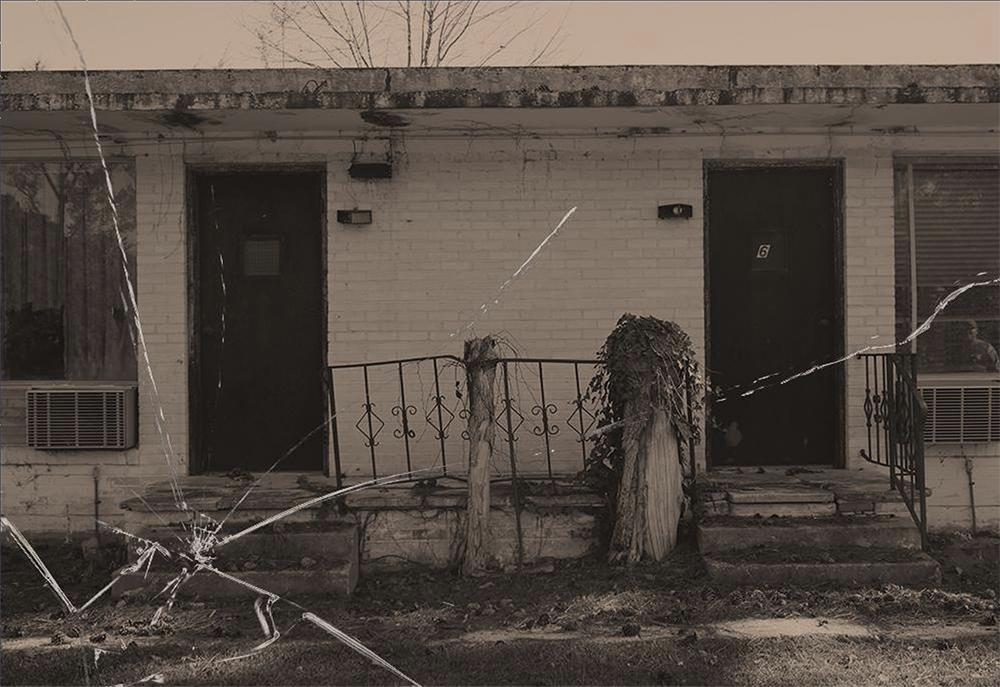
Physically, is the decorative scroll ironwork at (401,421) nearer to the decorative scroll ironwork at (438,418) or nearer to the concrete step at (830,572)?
the decorative scroll ironwork at (438,418)

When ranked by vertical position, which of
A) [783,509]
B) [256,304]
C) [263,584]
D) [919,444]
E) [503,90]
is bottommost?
[263,584]

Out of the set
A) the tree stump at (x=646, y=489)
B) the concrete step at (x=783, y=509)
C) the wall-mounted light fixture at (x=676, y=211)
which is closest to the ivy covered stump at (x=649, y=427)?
the tree stump at (x=646, y=489)

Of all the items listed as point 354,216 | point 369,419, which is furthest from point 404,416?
point 354,216

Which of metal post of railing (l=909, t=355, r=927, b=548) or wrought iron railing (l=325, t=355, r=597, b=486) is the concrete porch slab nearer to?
metal post of railing (l=909, t=355, r=927, b=548)

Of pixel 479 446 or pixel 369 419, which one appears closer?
pixel 479 446

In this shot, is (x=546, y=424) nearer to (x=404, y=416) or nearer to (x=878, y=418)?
(x=404, y=416)

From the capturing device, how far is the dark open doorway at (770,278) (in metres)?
8.21

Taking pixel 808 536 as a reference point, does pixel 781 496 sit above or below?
above

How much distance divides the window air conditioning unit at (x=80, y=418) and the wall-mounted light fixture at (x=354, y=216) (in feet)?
6.37

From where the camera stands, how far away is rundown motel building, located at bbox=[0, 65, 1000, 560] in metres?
8.07

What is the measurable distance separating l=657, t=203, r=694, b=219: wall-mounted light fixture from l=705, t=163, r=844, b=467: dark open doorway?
228mm

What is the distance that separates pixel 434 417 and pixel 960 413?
146 inches

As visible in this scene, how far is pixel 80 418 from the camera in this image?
26.3 feet

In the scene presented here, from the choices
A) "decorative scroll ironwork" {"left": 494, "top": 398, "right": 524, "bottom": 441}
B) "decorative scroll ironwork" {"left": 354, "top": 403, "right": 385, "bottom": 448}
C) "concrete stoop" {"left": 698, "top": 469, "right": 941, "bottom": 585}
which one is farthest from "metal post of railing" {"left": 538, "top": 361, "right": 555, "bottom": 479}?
"decorative scroll ironwork" {"left": 354, "top": 403, "right": 385, "bottom": 448}
